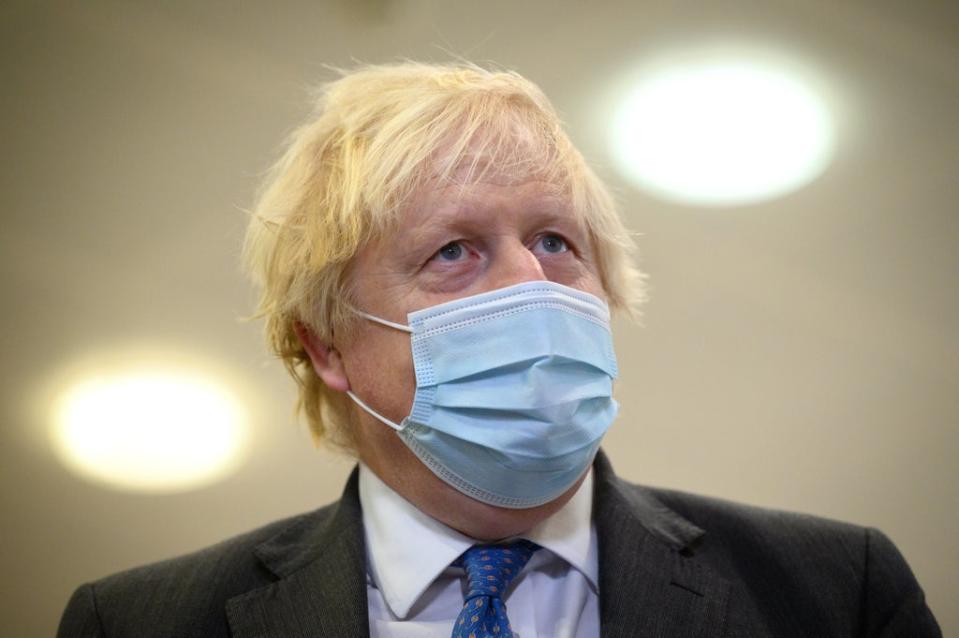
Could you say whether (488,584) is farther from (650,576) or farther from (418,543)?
(650,576)

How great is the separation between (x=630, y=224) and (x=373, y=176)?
3.67 ft

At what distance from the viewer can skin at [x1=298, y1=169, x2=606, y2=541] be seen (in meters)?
1.32

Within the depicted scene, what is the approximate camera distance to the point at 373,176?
4.50ft

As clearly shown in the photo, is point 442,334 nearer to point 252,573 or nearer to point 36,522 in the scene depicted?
point 252,573

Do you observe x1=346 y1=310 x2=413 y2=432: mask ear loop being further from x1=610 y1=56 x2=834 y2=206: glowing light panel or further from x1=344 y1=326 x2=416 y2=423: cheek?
x1=610 y1=56 x2=834 y2=206: glowing light panel

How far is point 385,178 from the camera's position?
136 cm

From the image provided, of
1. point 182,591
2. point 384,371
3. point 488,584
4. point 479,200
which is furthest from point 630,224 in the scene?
point 182,591

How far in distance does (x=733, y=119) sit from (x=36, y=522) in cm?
199

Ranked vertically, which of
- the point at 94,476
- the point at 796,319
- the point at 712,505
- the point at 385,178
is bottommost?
the point at 94,476

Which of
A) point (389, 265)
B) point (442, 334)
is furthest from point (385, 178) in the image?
point (442, 334)

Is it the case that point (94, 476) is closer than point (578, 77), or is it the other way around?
point (94, 476)

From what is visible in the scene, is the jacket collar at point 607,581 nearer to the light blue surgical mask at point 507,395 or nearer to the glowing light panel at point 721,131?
the light blue surgical mask at point 507,395

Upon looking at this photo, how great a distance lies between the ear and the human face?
0.18 ft

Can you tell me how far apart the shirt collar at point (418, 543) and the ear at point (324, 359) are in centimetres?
17
